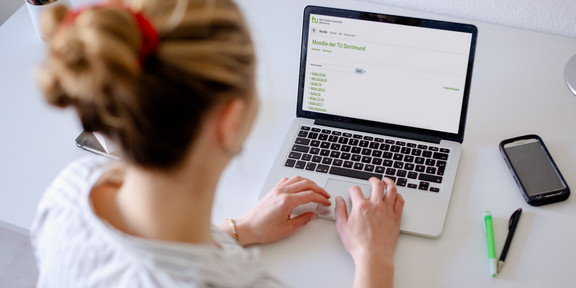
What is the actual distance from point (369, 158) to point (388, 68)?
163mm

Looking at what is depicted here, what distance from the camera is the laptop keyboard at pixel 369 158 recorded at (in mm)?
1069

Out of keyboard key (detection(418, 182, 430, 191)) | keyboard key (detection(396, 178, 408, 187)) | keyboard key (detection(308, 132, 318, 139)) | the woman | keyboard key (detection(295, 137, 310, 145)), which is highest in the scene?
the woman

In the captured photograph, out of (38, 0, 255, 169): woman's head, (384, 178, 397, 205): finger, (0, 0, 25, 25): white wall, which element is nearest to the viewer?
(38, 0, 255, 169): woman's head

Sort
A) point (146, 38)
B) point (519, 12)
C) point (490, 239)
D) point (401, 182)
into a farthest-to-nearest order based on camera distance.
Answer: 1. point (519, 12)
2. point (401, 182)
3. point (490, 239)
4. point (146, 38)

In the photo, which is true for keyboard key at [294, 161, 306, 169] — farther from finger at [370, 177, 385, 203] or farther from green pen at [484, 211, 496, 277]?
green pen at [484, 211, 496, 277]

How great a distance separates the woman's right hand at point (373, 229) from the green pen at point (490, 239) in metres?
0.14

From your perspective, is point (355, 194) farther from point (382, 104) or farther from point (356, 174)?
point (382, 104)

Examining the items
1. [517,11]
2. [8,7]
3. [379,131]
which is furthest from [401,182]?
[8,7]

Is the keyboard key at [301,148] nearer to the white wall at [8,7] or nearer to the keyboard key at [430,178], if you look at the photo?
the keyboard key at [430,178]

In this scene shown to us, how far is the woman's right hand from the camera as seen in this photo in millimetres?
904

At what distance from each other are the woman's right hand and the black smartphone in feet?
0.73

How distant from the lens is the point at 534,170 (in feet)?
3.49

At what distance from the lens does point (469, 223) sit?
100 centimetres

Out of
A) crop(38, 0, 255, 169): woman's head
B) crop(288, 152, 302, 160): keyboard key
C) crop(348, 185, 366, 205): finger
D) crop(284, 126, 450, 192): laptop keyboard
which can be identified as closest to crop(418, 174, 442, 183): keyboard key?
crop(284, 126, 450, 192): laptop keyboard
